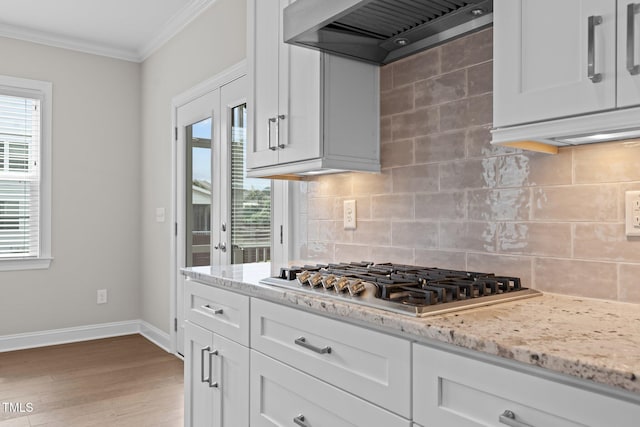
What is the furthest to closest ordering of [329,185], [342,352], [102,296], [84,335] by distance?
[102,296]
[84,335]
[329,185]
[342,352]

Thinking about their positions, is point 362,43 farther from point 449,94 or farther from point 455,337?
point 455,337

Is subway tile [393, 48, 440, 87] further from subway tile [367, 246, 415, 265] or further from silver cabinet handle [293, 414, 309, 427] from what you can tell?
silver cabinet handle [293, 414, 309, 427]

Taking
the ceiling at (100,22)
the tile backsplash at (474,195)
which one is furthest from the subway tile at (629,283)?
the ceiling at (100,22)

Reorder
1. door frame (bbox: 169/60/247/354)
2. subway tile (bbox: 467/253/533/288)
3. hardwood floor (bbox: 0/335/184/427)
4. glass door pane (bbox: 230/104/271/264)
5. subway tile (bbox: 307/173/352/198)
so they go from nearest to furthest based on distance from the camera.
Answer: subway tile (bbox: 467/253/533/288) < subway tile (bbox: 307/173/352/198) < hardwood floor (bbox: 0/335/184/427) < glass door pane (bbox: 230/104/271/264) < door frame (bbox: 169/60/247/354)

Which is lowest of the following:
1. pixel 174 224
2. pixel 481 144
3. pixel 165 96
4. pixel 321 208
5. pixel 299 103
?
pixel 174 224

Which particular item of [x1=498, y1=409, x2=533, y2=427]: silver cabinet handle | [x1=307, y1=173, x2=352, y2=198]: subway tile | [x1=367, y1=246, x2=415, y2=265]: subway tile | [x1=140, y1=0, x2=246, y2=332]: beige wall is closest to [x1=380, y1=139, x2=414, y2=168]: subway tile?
[x1=307, y1=173, x2=352, y2=198]: subway tile

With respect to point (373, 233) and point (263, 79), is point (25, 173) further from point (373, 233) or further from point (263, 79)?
point (373, 233)

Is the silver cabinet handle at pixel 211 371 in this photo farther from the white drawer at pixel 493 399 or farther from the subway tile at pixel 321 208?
the white drawer at pixel 493 399

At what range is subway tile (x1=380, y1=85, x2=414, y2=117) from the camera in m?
2.01

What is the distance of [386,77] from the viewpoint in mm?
2123

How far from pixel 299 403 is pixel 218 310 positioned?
62 centimetres

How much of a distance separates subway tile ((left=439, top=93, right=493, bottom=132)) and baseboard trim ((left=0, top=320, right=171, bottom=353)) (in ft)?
10.5

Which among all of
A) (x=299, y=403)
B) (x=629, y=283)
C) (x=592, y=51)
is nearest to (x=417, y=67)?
(x=592, y=51)

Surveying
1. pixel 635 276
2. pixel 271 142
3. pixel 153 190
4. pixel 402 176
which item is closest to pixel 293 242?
pixel 271 142
